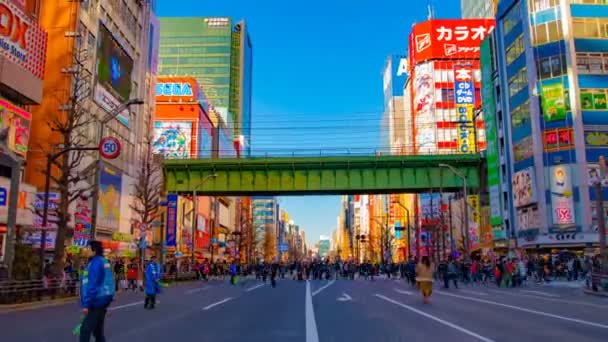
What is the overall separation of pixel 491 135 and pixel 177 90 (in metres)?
49.5

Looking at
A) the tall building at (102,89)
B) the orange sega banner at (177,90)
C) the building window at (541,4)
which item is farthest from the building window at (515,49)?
the orange sega banner at (177,90)

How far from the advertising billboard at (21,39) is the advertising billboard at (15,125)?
3.08 metres

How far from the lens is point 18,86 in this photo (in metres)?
33.6

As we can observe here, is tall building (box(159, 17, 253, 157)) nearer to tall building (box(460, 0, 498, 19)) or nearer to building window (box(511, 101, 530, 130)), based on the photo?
tall building (box(460, 0, 498, 19))

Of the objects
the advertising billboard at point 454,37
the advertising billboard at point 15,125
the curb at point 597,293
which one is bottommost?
the curb at point 597,293

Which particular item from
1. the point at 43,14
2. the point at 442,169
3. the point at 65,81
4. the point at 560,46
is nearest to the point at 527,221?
the point at 442,169

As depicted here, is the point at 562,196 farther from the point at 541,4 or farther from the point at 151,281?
the point at 151,281

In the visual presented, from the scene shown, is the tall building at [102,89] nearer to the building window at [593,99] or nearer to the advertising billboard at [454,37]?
the building window at [593,99]

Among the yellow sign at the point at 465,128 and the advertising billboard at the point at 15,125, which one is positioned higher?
the yellow sign at the point at 465,128

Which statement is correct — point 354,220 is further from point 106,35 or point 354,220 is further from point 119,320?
point 119,320

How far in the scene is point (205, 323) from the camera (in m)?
11.9

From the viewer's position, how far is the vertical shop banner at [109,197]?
44.3 metres

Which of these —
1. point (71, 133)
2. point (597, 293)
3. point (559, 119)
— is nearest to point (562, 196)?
point (559, 119)

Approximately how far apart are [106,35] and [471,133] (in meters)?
64.7
